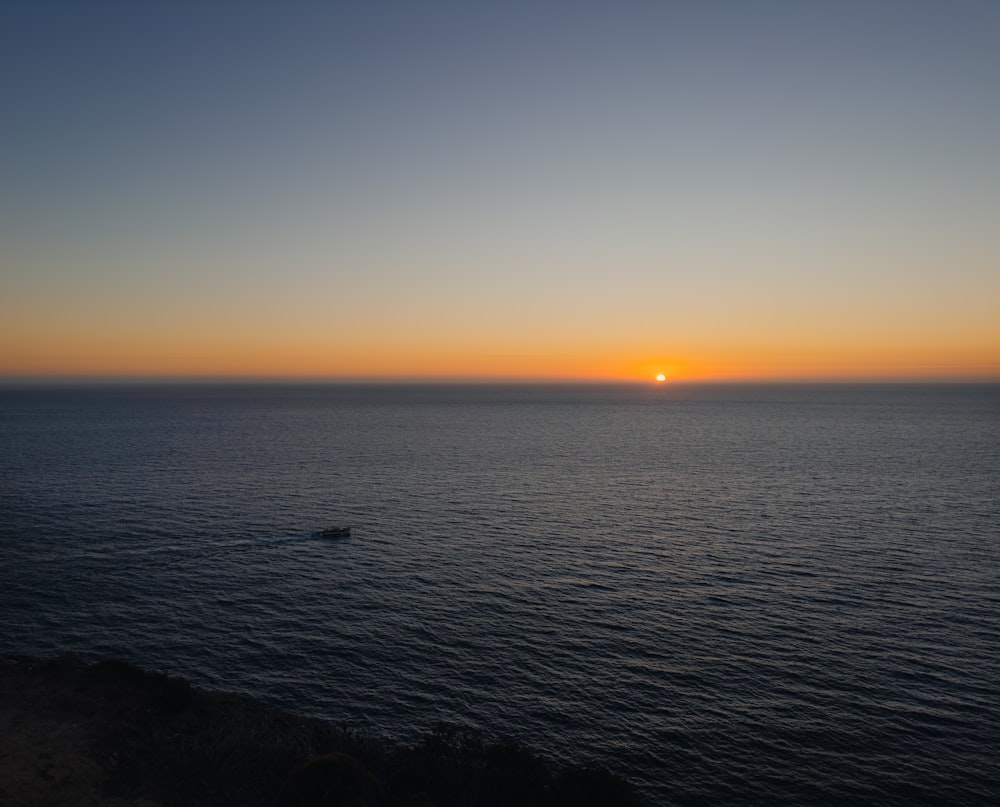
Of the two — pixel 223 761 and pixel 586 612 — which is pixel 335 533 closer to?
pixel 586 612

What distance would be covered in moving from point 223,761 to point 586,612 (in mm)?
36149

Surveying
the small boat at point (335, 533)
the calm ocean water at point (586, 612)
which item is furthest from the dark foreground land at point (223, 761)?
the small boat at point (335, 533)

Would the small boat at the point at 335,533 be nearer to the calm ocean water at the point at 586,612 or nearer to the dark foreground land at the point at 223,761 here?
the calm ocean water at the point at 586,612

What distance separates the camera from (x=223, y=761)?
34500mm

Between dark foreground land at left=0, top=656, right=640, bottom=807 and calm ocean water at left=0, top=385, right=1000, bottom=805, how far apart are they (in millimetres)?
4745

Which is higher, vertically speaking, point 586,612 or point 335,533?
point 335,533

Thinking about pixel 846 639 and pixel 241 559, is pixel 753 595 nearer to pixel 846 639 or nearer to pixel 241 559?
pixel 846 639

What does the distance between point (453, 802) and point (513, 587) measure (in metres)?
34.0

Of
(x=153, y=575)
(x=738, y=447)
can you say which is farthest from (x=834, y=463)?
(x=153, y=575)

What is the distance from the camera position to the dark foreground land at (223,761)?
32.2 m

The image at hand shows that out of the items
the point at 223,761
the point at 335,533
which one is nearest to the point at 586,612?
the point at 223,761

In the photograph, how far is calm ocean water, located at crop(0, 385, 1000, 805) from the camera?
4203cm

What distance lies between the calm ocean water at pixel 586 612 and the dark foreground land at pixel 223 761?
4745 mm

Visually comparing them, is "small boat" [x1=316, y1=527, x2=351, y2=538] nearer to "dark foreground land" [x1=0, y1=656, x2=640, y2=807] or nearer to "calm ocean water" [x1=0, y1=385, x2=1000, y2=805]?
"calm ocean water" [x1=0, y1=385, x2=1000, y2=805]
